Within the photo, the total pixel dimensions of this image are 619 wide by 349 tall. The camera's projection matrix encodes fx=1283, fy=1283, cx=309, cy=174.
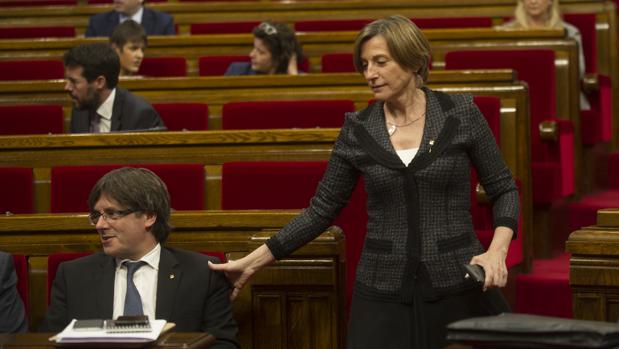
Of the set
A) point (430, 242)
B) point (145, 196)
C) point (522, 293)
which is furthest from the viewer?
point (522, 293)

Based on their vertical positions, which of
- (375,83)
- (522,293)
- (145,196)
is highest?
(375,83)

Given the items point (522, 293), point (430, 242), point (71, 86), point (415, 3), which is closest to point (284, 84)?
point (71, 86)

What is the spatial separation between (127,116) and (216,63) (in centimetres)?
58

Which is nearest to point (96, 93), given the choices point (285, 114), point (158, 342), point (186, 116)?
point (186, 116)

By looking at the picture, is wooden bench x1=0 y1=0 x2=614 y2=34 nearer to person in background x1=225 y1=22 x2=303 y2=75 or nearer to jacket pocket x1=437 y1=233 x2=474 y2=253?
person in background x1=225 y1=22 x2=303 y2=75

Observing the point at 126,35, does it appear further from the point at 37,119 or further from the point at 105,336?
the point at 105,336

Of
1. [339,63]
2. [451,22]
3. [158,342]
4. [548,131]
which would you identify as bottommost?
[158,342]

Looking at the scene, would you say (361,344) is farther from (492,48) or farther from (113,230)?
(492,48)

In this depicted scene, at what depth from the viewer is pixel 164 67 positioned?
2.46 metres

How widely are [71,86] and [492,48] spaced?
29.3 inches

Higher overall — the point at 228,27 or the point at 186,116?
the point at 228,27

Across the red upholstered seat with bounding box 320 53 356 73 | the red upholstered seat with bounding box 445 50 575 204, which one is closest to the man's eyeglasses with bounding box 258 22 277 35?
the red upholstered seat with bounding box 320 53 356 73

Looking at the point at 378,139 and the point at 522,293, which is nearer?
the point at 378,139

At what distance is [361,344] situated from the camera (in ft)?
3.69
